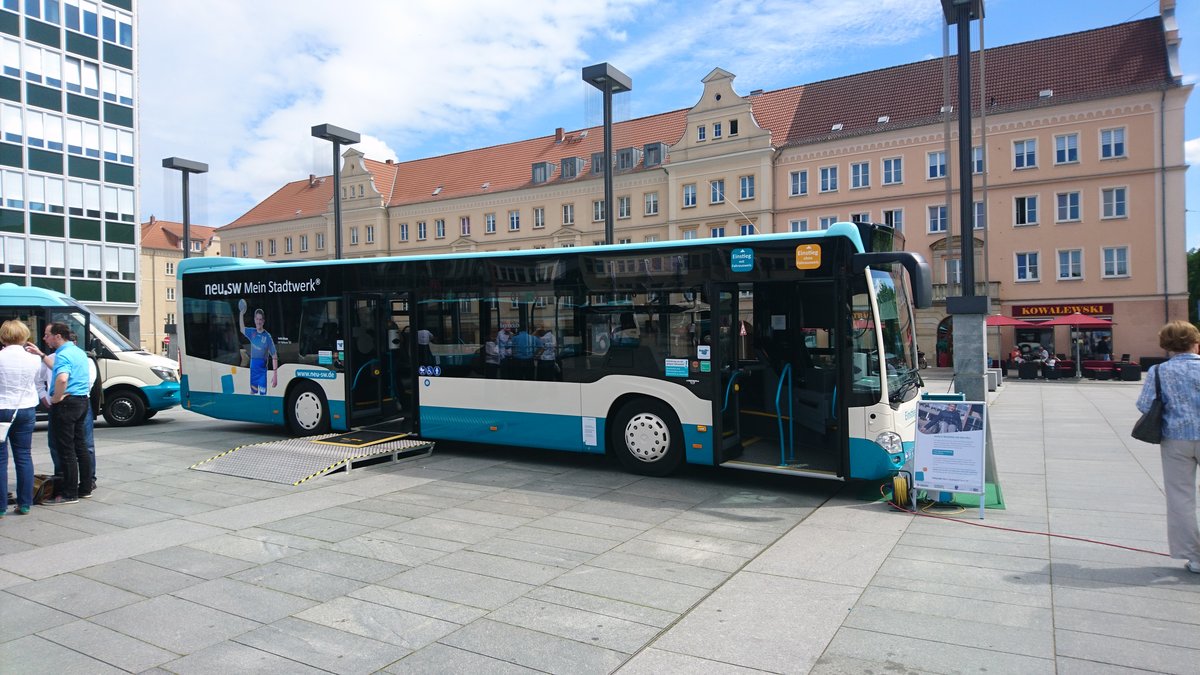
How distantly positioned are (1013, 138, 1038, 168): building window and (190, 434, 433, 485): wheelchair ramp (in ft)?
136

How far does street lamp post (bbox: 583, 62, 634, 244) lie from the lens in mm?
13938

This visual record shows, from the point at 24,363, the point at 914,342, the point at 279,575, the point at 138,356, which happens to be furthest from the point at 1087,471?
the point at 138,356

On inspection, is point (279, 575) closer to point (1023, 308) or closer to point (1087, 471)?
point (1087, 471)

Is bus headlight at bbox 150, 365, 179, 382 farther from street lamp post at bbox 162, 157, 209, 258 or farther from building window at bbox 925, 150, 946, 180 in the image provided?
building window at bbox 925, 150, 946, 180

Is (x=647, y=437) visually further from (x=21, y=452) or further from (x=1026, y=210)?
(x=1026, y=210)

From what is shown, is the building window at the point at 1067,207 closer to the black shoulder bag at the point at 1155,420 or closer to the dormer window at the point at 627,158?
the dormer window at the point at 627,158

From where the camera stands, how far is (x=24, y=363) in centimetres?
743

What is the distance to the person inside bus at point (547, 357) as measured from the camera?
10180 mm

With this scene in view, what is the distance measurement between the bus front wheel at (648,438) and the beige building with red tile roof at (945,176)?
77.8ft

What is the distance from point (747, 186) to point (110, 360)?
4002cm

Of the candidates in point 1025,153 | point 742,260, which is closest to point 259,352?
point 742,260

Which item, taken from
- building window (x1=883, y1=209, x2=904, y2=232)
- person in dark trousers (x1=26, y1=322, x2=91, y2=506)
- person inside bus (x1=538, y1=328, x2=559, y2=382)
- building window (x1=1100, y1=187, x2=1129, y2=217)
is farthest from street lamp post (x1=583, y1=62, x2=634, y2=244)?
building window (x1=1100, y1=187, x2=1129, y2=217)

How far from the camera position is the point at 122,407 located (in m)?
15.2

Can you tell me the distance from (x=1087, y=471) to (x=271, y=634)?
9.83 m
